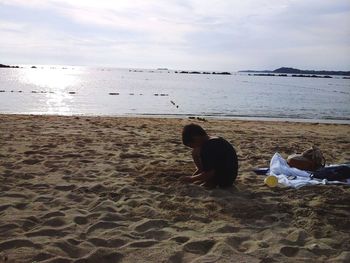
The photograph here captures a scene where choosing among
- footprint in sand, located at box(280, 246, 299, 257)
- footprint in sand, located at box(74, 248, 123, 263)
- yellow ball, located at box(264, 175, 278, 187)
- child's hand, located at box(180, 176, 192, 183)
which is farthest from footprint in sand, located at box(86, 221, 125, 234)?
yellow ball, located at box(264, 175, 278, 187)

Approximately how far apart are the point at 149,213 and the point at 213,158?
146 centimetres

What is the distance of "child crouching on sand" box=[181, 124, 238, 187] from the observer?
5.55m

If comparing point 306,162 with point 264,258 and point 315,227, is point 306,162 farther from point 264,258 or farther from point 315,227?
point 264,258

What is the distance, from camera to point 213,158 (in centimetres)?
557

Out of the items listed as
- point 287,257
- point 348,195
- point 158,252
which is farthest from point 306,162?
point 158,252

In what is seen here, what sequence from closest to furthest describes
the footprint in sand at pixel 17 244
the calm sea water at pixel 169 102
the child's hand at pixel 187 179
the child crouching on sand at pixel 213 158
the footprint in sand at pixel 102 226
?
the footprint in sand at pixel 17 244 < the footprint in sand at pixel 102 226 < the child crouching on sand at pixel 213 158 < the child's hand at pixel 187 179 < the calm sea water at pixel 169 102

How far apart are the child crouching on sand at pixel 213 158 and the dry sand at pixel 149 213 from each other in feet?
0.67

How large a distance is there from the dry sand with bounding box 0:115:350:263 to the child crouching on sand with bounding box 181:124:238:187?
203 mm

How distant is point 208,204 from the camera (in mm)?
4875

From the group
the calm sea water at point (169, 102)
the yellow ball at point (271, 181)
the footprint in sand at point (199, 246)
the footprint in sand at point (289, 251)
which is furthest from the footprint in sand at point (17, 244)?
the calm sea water at point (169, 102)

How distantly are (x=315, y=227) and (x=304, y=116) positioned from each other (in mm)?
20841

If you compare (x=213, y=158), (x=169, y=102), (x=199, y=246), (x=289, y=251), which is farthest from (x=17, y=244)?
(x=169, y=102)

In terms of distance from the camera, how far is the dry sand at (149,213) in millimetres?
3553

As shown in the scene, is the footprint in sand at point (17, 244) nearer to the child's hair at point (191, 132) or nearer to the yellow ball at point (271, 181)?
the child's hair at point (191, 132)
